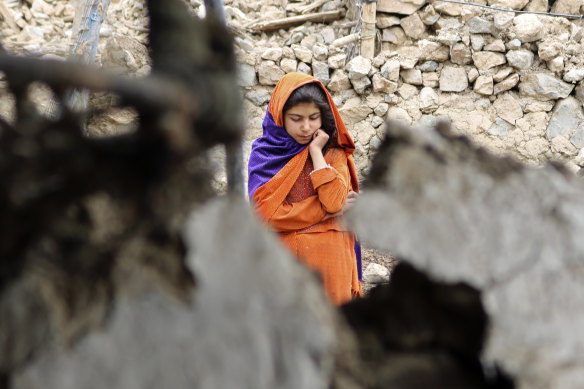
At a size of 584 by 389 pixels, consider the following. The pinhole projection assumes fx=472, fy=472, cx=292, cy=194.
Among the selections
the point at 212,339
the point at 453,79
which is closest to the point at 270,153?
the point at 212,339

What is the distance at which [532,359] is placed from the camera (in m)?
0.61

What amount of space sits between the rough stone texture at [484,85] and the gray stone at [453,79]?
0.11 m

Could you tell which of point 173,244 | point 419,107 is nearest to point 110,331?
point 173,244

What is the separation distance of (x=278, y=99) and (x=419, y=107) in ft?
9.11

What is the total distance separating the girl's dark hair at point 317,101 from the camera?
220cm

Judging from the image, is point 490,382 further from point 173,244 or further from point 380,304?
point 173,244

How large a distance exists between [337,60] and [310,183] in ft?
8.65

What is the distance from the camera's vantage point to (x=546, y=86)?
178 inches

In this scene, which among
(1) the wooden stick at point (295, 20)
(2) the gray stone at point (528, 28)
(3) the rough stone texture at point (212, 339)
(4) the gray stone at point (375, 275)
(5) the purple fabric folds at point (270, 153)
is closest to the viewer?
(3) the rough stone texture at point (212, 339)

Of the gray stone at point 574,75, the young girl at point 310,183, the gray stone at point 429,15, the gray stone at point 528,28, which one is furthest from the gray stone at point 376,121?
the young girl at point 310,183

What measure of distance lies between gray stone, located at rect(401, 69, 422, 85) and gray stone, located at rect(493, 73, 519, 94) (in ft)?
2.43

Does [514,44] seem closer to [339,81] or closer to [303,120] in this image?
[339,81]

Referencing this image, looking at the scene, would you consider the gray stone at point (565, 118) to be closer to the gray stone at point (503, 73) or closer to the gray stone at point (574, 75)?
the gray stone at point (574, 75)

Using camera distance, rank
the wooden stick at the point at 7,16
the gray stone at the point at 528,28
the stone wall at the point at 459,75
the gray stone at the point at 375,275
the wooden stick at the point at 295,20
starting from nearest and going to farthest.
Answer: the gray stone at the point at 375,275 → the gray stone at the point at 528,28 → the stone wall at the point at 459,75 → the wooden stick at the point at 295,20 → the wooden stick at the point at 7,16
